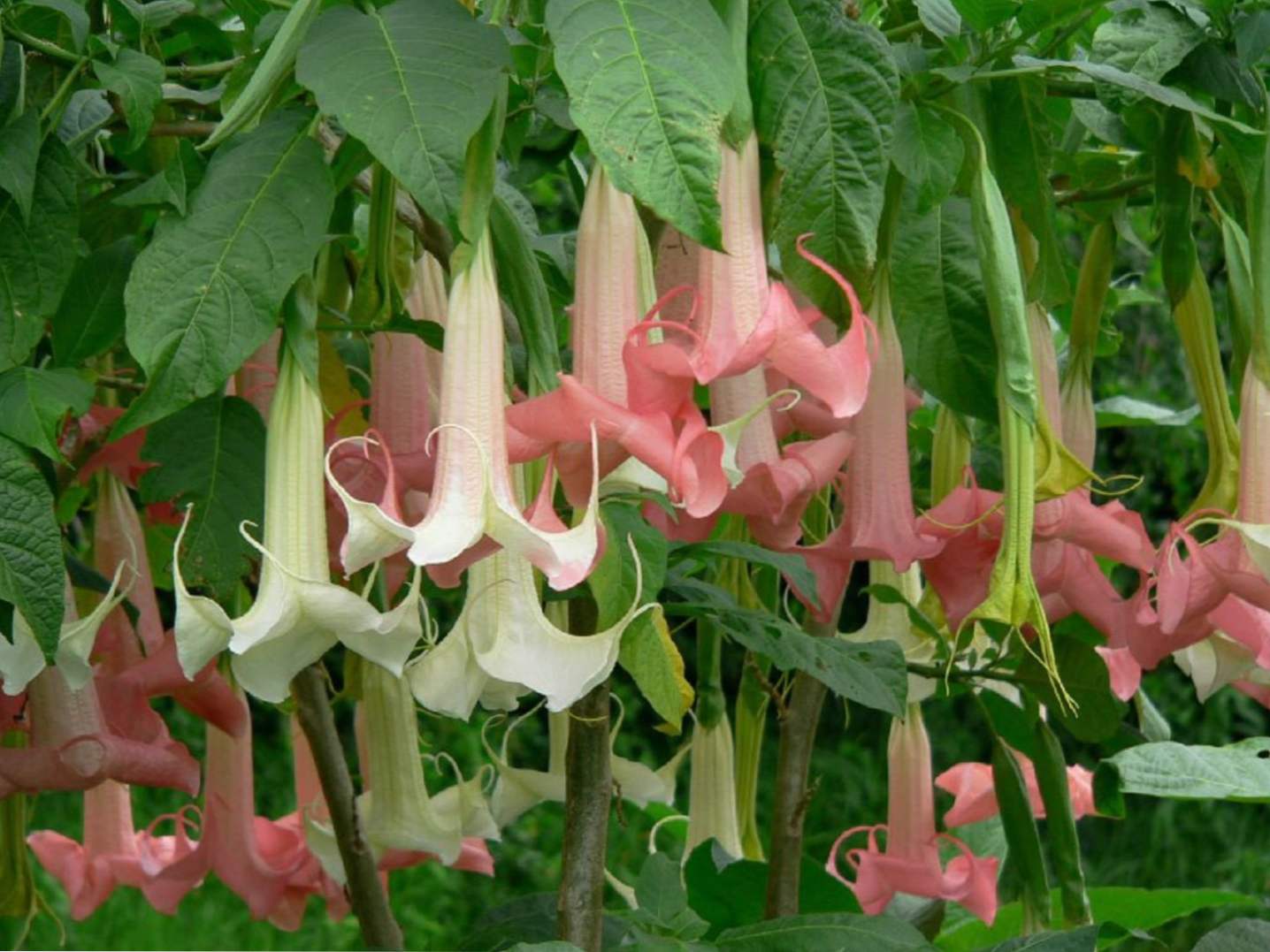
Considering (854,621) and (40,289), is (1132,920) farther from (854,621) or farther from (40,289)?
(854,621)

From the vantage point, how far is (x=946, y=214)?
1.00 m

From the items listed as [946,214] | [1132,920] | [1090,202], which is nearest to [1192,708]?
[1132,920]

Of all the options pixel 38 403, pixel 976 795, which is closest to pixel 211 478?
pixel 38 403

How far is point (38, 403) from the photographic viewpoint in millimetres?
888

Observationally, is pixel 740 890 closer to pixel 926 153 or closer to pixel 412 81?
pixel 926 153

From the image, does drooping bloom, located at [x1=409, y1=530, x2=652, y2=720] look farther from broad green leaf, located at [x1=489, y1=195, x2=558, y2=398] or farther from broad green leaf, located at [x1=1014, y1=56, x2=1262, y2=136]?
broad green leaf, located at [x1=1014, y1=56, x2=1262, y2=136]

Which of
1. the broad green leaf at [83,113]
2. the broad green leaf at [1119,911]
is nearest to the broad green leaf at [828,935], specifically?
the broad green leaf at [1119,911]

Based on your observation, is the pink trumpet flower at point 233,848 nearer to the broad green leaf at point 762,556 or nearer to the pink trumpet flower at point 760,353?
the broad green leaf at point 762,556

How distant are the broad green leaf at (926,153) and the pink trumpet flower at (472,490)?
226 millimetres

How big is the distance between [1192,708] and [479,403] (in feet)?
12.8

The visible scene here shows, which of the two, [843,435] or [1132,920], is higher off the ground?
[843,435]

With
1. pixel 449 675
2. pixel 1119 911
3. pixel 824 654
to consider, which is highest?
pixel 449 675

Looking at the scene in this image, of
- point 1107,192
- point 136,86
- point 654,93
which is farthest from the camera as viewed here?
point 1107,192

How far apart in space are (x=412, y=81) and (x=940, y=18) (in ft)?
1.18
